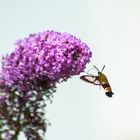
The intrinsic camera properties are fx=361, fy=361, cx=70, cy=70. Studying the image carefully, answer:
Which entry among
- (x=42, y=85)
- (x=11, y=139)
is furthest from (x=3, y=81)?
(x=11, y=139)

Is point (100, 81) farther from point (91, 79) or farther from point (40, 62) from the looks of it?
point (40, 62)

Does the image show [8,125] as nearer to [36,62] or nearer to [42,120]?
[42,120]

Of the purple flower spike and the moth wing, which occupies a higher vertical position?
the purple flower spike

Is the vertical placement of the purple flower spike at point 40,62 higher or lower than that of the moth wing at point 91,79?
higher

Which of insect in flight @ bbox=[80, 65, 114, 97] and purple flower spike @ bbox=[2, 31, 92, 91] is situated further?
insect in flight @ bbox=[80, 65, 114, 97]

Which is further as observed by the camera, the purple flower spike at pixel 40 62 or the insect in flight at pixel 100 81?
the insect in flight at pixel 100 81

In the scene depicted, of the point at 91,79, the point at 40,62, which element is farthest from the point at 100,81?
the point at 40,62

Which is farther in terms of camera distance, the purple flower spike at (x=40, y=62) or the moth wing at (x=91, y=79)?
the moth wing at (x=91, y=79)

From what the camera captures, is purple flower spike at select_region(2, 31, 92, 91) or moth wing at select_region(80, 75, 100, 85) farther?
moth wing at select_region(80, 75, 100, 85)
